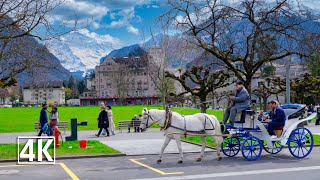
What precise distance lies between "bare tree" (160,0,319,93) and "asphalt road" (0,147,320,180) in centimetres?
508

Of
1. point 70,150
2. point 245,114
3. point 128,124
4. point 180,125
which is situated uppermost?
point 245,114

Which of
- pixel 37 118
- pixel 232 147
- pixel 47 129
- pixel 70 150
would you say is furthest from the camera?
pixel 37 118

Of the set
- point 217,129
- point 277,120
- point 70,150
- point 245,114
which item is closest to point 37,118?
point 70,150

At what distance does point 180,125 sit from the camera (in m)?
14.6

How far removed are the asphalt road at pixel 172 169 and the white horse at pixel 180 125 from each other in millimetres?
801

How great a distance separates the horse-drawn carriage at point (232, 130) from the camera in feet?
47.3

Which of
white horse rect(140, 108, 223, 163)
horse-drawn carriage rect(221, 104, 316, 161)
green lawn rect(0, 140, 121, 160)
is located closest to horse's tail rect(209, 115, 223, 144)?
white horse rect(140, 108, 223, 163)

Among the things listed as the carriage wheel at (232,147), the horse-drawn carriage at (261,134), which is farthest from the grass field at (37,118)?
the horse-drawn carriage at (261,134)

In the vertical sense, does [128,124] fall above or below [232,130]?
below

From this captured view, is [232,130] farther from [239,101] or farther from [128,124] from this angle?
[128,124]

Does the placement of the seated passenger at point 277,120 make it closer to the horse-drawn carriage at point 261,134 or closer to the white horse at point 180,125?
the horse-drawn carriage at point 261,134

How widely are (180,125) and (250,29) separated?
21.8 feet

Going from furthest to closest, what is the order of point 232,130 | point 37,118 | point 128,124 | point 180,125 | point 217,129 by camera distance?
point 37,118, point 128,124, point 232,130, point 217,129, point 180,125

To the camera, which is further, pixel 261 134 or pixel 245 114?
pixel 261 134
